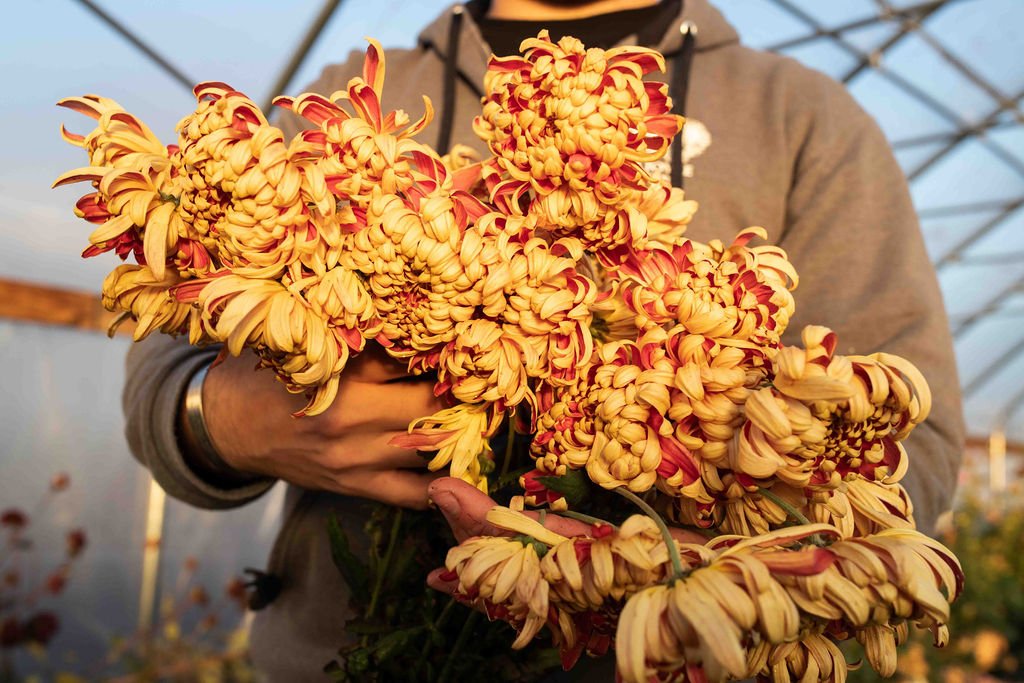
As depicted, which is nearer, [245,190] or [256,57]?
[245,190]

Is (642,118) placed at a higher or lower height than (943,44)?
higher

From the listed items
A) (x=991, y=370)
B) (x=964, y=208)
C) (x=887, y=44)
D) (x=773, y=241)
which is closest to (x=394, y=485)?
(x=773, y=241)

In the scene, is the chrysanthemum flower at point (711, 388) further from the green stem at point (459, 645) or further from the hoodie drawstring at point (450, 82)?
the hoodie drawstring at point (450, 82)

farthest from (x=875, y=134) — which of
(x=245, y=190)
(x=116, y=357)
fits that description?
(x=116, y=357)

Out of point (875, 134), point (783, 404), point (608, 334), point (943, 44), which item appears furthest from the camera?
point (943, 44)

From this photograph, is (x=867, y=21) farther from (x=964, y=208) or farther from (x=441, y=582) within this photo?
(x=441, y=582)

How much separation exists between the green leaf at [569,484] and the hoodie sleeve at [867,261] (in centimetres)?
41

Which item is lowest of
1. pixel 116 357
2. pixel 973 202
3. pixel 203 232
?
pixel 973 202

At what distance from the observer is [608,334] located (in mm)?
402

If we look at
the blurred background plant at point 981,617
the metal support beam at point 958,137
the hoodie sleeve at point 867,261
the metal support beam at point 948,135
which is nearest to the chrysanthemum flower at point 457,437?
the hoodie sleeve at point 867,261

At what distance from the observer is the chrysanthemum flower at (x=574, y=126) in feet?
1.02

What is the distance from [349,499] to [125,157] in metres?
0.46

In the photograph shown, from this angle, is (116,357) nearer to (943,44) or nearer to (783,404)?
(783,404)

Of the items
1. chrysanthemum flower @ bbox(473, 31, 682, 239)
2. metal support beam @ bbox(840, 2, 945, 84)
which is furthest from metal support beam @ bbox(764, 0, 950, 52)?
chrysanthemum flower @ bbox(473, 31, 682, 239)
